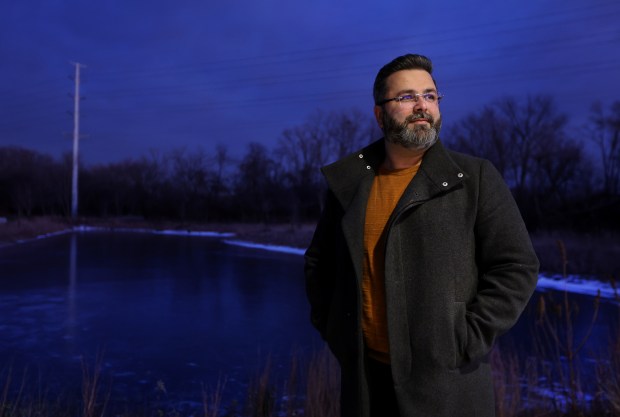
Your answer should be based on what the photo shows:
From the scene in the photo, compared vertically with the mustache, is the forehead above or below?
above

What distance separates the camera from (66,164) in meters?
69.2

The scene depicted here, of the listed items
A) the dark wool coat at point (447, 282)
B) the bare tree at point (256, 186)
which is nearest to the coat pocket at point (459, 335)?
the dark wool coat at point (447, 282)

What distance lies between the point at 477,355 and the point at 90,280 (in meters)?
13.1

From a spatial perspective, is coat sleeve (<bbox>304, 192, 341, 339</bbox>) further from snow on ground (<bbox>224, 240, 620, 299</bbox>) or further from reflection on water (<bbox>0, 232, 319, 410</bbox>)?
snow on ground (<bbox>224, 240, 620, 299</bbox>)

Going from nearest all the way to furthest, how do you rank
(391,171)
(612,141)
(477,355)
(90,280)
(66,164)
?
(477,355)
(391,171)
(90,280)
(612,141)
(66,164)

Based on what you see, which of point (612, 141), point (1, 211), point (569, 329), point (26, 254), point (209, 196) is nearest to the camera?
point (569, 329)

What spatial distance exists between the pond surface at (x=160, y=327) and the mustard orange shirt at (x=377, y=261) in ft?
8.57

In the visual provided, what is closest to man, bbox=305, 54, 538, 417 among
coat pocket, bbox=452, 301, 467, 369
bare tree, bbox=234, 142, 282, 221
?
coat pocket, bbox=452, 301, 467, 369

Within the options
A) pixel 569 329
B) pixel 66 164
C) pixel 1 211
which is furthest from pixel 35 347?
pixel 66 164

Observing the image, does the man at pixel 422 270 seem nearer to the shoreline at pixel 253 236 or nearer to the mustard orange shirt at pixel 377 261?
the mustard orange shirt at pixel 377 261

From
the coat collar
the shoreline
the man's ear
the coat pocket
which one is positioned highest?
the man's ear

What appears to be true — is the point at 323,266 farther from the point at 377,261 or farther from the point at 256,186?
the point at 256,186

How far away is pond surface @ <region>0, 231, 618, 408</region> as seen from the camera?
5809 millimetres

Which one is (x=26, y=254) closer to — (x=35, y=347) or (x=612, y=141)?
(x=35, y=347)
